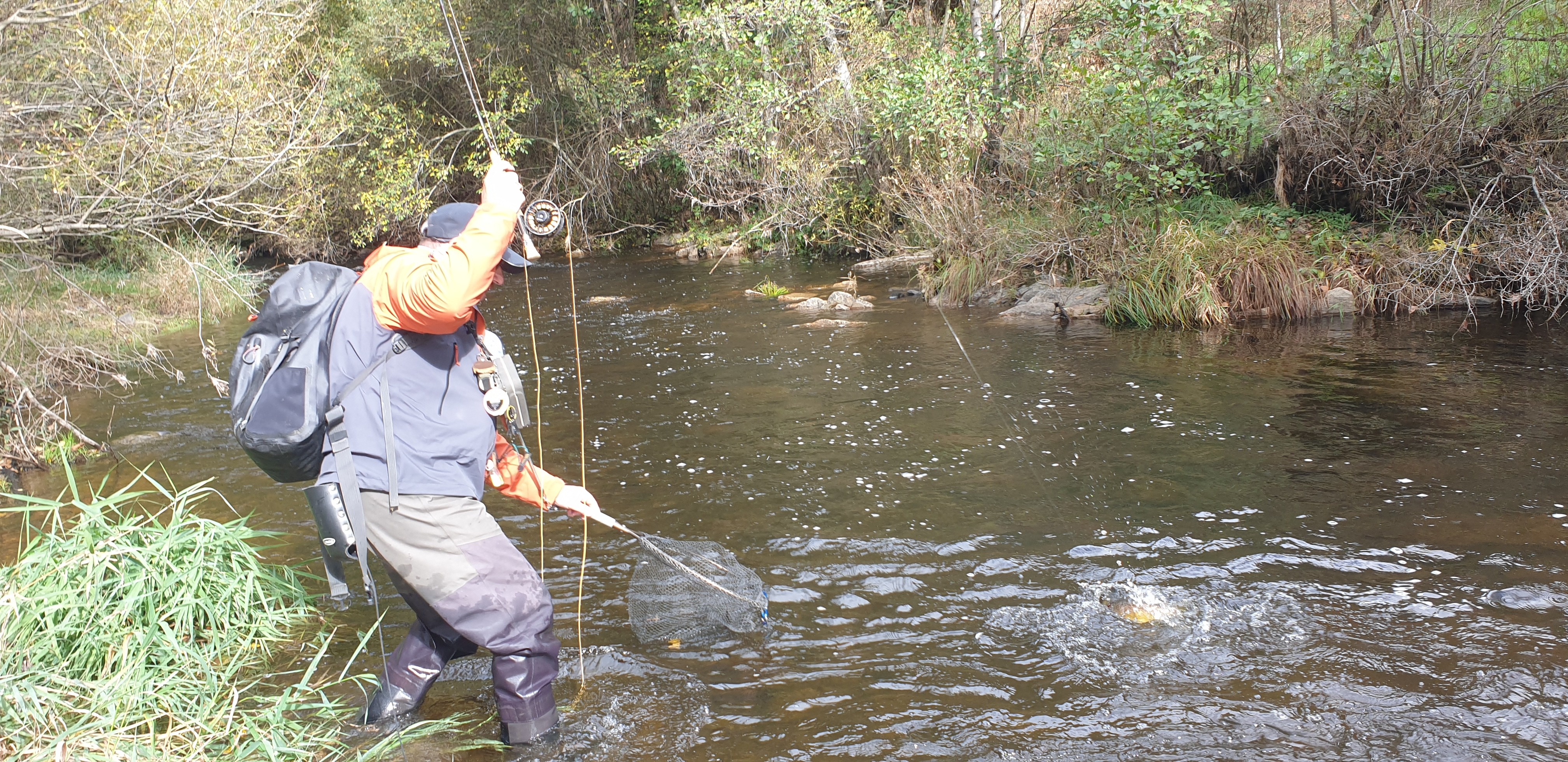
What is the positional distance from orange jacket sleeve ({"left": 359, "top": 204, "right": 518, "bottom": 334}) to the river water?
1.61m

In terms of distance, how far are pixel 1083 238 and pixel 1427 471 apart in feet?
22.2

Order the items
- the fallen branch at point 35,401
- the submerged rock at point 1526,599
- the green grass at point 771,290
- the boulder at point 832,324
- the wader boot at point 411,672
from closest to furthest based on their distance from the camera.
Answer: the wader boot at point 411,672, the submerged rock at point 1526,599, the fallen branch at point 35,401, the boulder at point 832,324, the green grass at point 771,290

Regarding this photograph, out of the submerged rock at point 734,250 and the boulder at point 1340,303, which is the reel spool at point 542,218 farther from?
the submerged rock at point 734,250

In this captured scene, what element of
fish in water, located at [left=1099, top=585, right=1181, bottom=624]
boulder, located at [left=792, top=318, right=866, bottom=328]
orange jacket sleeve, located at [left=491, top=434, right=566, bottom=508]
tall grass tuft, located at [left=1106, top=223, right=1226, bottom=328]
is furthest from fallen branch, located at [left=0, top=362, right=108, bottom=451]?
tall grass tuft, located at [left=1106, top=223, right=1226, bottom=328]

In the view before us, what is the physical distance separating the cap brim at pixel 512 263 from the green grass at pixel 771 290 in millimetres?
11665

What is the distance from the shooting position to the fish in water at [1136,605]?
4.64 m

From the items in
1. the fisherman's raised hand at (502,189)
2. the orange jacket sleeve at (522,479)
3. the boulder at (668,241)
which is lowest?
the boulder at (668,241)

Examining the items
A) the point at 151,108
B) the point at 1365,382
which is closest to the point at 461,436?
the point at 151,108

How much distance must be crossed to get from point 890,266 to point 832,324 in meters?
4.17

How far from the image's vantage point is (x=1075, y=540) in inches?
221

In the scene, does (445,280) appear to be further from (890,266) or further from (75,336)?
(890,266)

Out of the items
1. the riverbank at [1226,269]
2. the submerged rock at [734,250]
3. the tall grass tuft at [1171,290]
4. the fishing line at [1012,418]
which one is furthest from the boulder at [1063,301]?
the submerged rock at [734,250]

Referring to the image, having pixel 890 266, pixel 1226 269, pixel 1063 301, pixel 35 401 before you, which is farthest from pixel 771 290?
pixel 35 401

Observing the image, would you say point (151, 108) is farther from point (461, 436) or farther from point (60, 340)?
point (461, 436)
